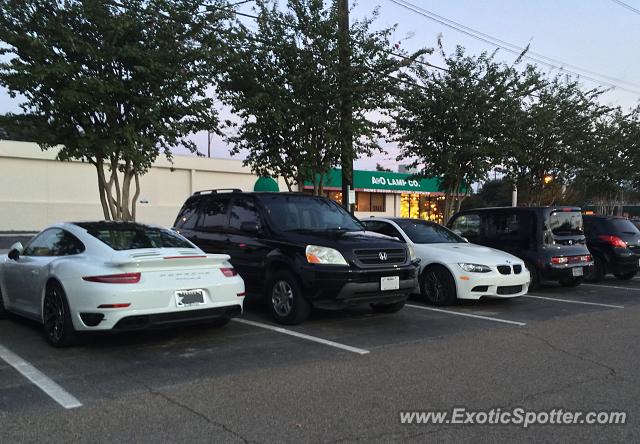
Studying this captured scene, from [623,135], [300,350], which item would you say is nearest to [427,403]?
[300,350]

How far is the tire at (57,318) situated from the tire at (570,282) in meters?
9.37

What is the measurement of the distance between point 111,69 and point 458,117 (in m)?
8.95

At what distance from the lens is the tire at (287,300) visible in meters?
7.63

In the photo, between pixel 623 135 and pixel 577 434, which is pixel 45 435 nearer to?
A: pixel 577 434

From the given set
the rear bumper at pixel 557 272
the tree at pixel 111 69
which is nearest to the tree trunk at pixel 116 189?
the tree at pixel 111 69

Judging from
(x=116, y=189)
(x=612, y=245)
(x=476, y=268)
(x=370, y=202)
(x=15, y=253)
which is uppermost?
(x=370, y=202)

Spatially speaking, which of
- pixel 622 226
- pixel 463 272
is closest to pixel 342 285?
pixel 463 272

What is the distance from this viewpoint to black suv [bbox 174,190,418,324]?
7508mm

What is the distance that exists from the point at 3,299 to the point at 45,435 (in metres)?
4.72

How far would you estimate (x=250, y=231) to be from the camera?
27.8 feet

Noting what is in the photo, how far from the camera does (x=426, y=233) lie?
10.8 meters

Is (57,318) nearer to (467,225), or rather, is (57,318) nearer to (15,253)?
(15,253)

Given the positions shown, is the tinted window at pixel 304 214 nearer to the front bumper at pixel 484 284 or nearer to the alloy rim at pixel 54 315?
the front bumper at pixel 484 284

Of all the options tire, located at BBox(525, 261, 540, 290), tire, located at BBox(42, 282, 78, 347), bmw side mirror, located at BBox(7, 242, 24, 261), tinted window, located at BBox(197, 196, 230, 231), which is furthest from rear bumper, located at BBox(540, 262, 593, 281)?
bmw side mirror, located at BBox(7, 242, 24, 261)
